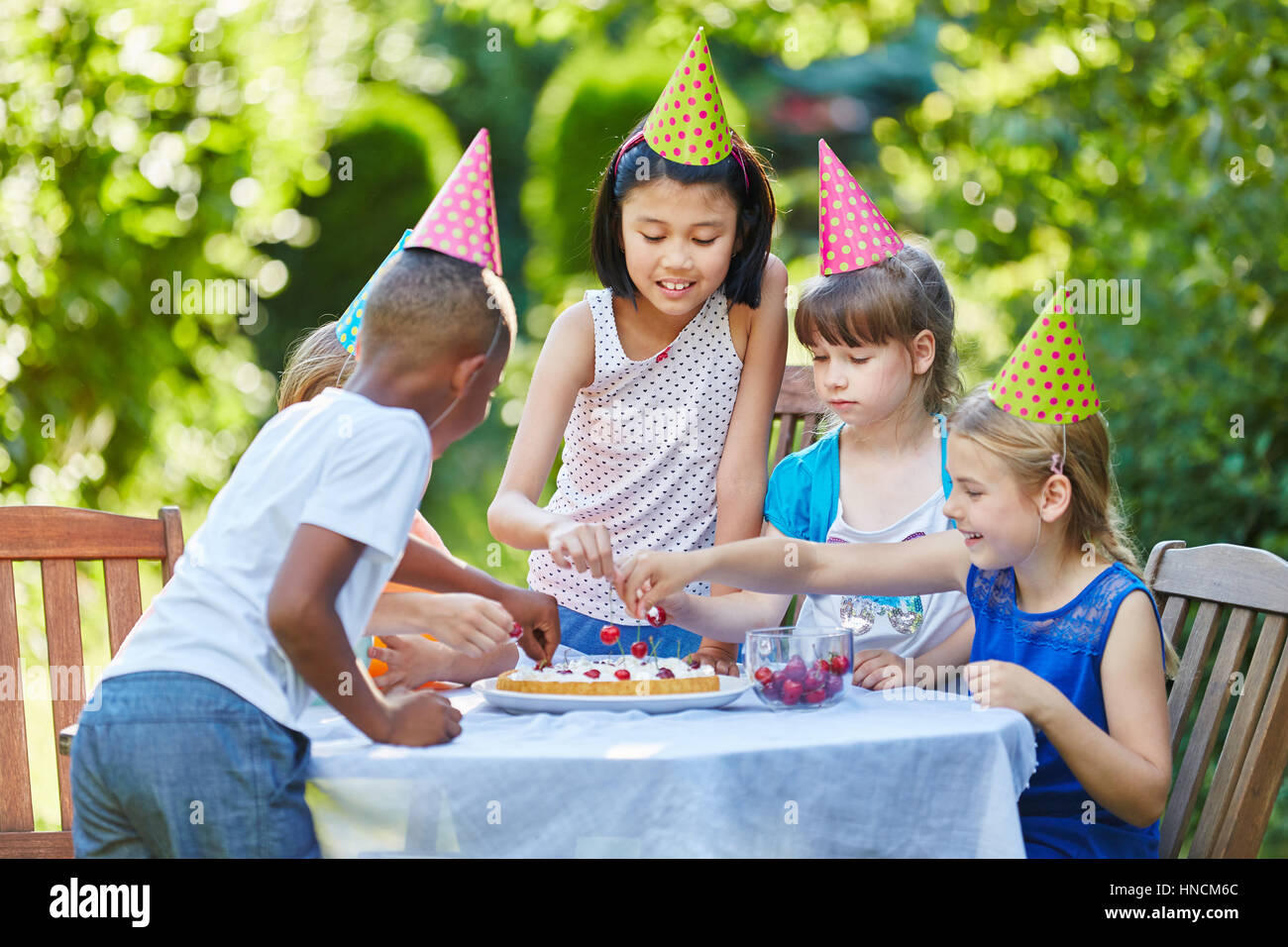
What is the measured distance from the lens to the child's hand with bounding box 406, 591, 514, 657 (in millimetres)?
1934

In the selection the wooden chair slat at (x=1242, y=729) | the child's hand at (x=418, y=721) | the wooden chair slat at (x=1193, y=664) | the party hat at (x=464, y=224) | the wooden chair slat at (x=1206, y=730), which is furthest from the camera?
the wooden chair slat at (x=1193, y=664)

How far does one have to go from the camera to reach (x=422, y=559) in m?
2.07

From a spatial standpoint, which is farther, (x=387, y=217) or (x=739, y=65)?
(x=739, y=65)

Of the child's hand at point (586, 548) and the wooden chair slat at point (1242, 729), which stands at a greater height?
the child's hand at point (586, 548)

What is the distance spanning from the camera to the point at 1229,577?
2.45 meters

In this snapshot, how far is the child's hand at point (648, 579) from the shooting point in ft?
6.93

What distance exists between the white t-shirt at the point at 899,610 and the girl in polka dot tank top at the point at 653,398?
209 mm

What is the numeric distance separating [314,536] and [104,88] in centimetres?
407

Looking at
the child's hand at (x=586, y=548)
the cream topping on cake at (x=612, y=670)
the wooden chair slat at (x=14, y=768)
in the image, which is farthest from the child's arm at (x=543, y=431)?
the wooden chair slat at (x=14, y=768)

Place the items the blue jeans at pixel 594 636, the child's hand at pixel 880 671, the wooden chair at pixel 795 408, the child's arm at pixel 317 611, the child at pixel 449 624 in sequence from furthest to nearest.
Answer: the wooden chair at pixel 795 408, the blue jeans at pixel 594 636, the child's hand at pixel 880 671, the child at pixel 449 624, the child's arm at pixel 317 611

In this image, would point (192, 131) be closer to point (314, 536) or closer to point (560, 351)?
point (560, 351)

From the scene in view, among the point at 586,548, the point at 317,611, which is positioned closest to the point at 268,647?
the point at 317,611

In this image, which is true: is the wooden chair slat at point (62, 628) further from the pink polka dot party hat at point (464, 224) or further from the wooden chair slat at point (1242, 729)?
the wooden chair slat at point (1242, 729)
